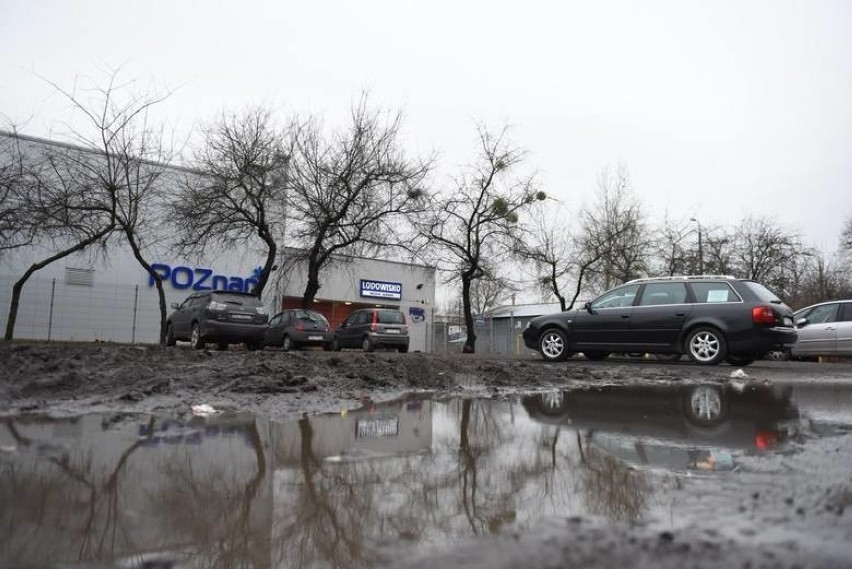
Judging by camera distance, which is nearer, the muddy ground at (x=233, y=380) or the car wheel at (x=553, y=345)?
the muddy ground at (x=233, y=380)

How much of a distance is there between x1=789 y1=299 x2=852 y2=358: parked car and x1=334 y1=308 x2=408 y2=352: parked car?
490 inches

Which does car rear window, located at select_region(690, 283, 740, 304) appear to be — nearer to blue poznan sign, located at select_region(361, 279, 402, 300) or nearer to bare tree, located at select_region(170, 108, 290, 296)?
bare tree, located at select_region(170, 108, 290, 296)

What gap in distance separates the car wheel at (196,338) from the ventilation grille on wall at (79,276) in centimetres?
1115

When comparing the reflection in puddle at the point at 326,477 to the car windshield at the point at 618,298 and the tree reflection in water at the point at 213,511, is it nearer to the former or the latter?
the tree reflection in water at the point at 213,511

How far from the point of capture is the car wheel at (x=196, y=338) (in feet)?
54.8

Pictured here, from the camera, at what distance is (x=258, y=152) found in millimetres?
19641

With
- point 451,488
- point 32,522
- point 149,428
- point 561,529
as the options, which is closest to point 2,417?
point 149,428

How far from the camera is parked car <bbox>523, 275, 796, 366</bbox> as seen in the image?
10.2 m

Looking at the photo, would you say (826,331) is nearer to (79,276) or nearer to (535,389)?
(535,389)

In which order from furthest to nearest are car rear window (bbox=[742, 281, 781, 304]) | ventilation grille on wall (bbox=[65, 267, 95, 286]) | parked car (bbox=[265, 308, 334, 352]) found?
1. ventilation grille on wall (bbox=[65, 267, 95, 286])
2. parked car (bbox=[265, 308, 334, 352])
3. car rear window (bbox=[742, 281, 781, 304])

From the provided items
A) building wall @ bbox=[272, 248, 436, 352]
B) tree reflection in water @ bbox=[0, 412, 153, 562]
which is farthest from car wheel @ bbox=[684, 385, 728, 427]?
building wall @ bbox=[272, 248, 436, 352]

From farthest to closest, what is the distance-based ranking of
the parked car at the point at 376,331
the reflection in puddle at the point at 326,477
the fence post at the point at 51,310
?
the fence post at the point at 51,310 → the parked car at the point at 376,331 → the reflection in puddle at the point at 326,477

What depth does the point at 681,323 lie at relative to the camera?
10898mm

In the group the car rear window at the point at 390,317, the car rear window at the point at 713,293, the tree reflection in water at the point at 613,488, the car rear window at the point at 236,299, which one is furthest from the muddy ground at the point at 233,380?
the car rear window at the point at 390,317
